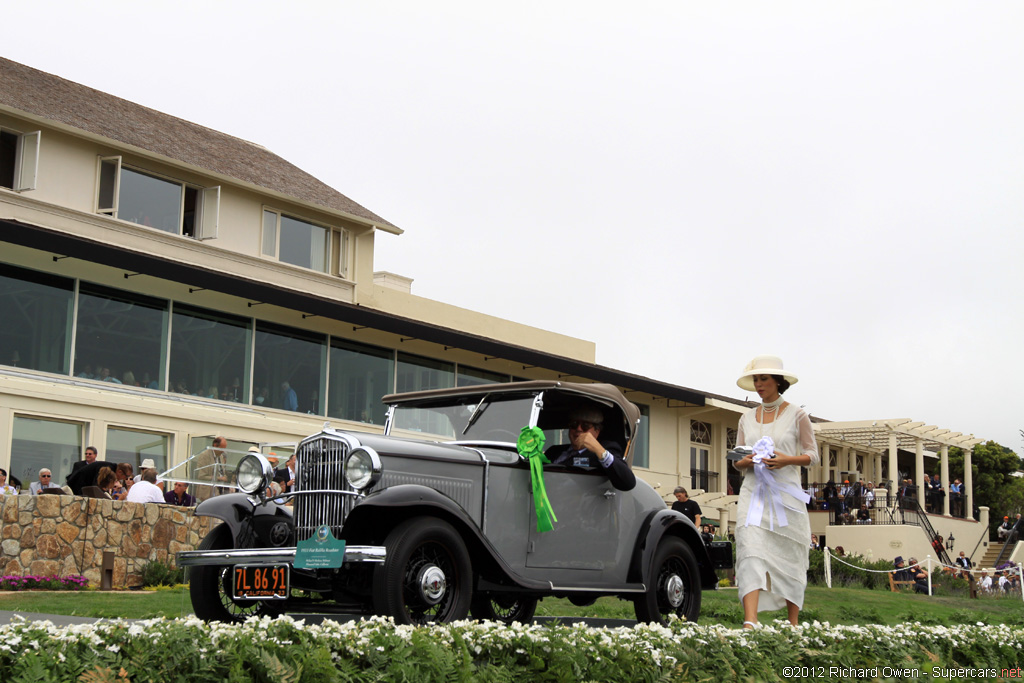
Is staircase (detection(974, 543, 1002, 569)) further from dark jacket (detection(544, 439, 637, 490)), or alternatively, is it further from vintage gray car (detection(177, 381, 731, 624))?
dark jacket (detection(544, 439, 637, 490))

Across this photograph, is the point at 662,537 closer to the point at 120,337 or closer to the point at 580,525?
the point at 580,525

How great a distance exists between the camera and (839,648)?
596 cm

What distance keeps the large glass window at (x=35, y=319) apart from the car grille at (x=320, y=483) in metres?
12.4

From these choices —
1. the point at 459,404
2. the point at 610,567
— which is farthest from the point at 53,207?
the point at 610,567

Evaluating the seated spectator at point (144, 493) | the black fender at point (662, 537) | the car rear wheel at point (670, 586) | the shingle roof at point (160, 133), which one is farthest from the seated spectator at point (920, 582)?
the seated spectator at point (144, 493)

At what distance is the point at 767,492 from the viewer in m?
8.16

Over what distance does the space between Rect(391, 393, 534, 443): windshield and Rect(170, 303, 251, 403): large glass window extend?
12.2m

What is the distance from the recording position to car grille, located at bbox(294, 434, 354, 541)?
721 cm

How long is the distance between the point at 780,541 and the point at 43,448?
14.0 metres

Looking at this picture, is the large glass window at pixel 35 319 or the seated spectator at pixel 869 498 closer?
the large glass window at pixel 35 319

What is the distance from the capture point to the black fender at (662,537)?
8930 millimetres

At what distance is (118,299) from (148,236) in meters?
2.50

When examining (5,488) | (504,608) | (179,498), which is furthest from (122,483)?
(504,608)

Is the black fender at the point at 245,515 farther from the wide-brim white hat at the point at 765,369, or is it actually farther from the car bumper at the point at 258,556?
the wide-brim white hat at the point at 765,369
